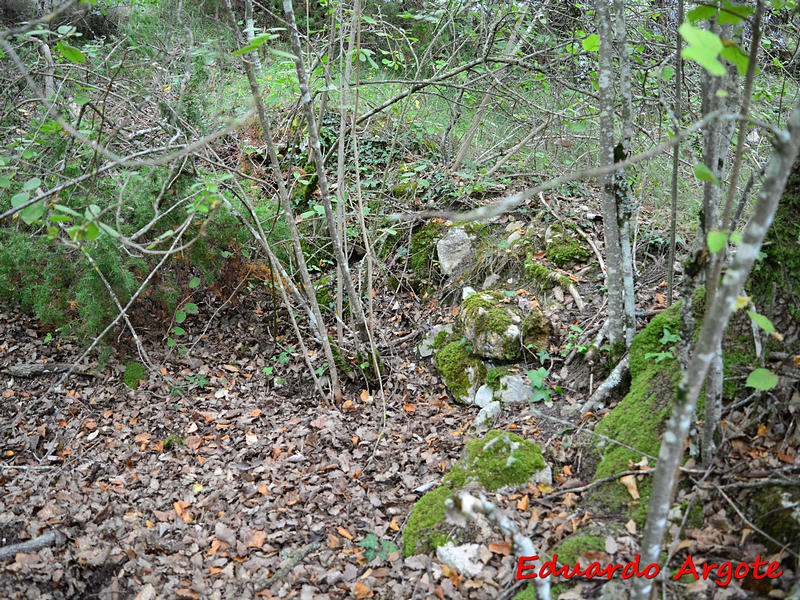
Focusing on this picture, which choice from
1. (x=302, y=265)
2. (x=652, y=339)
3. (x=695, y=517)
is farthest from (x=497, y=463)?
(x=302, y=265)

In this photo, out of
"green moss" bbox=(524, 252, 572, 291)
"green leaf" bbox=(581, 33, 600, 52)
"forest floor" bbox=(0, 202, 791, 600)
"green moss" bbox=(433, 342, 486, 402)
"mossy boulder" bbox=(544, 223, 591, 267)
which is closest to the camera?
"forest floor" bbox=(0, 202, 791, 600)

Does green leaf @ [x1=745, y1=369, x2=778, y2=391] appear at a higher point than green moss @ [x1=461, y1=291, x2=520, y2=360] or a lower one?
higher

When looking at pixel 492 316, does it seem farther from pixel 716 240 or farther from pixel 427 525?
pixel 716 240

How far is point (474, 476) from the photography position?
10.4 ft

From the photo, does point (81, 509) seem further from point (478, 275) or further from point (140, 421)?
point (478, 275)

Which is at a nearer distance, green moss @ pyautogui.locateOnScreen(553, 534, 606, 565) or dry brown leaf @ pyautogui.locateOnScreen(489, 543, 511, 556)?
green moss @ pyautogui.locateOnScreen(553, 534, 606, 565)

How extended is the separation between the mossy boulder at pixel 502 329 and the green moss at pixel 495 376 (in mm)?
109

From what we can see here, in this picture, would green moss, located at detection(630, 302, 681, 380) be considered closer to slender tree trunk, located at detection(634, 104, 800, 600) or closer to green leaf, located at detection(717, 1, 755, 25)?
slender tree trunk, located at detection(634, 104, 800, 600)

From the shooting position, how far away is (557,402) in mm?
3689

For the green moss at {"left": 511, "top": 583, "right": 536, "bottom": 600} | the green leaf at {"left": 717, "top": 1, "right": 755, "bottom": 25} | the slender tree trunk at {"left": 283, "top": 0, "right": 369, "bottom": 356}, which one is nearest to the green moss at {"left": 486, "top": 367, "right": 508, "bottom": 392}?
the slender tree trunk at {"left": 283, "top": 0, "right": 369, "bottom": 356}

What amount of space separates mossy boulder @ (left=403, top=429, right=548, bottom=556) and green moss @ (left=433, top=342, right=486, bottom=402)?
86 centimetres

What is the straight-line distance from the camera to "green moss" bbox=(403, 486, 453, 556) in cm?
290

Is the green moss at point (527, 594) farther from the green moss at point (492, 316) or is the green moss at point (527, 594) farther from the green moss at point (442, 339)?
the green moss at point (442, 339)

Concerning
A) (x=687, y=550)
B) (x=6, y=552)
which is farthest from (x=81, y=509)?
(x=687, y=550)
